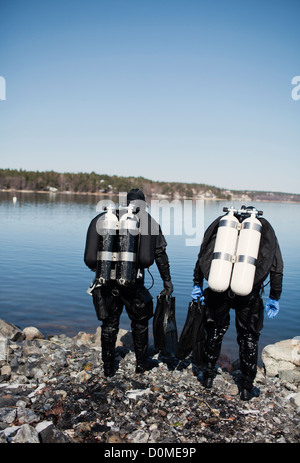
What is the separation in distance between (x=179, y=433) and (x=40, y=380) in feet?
6.85

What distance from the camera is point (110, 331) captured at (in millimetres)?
5211

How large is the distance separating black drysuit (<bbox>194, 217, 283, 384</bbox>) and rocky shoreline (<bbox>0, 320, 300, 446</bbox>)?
0.51 metres

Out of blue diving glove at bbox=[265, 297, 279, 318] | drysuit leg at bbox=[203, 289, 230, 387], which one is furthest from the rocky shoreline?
blue diving glove at bbox=[265, 297, 279, 318]

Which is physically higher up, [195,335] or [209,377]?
[195,335]

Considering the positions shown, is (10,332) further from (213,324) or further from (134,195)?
(213,324)

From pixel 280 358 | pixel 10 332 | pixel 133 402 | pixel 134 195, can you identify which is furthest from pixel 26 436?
pixel 280 358

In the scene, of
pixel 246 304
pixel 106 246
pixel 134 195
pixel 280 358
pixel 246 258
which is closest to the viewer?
pixel 246 258

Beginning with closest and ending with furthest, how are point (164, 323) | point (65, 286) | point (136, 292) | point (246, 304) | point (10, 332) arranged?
point (246, 304), point (136, 292), point (164, 323), point (10, 332), point (65, 286)

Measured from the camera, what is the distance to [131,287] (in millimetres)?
5102

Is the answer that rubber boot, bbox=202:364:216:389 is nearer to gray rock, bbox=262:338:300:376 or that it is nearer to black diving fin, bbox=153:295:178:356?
black diving fin, bbox=153:295:178:356

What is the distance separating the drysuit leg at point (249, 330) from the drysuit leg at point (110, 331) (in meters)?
1.66

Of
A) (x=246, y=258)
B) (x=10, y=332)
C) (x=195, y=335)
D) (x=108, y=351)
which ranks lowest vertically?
(x=10, y=332)

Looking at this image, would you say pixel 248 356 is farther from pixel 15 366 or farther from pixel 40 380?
pixel 15 366

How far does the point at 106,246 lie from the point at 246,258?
A: 5.85ft
